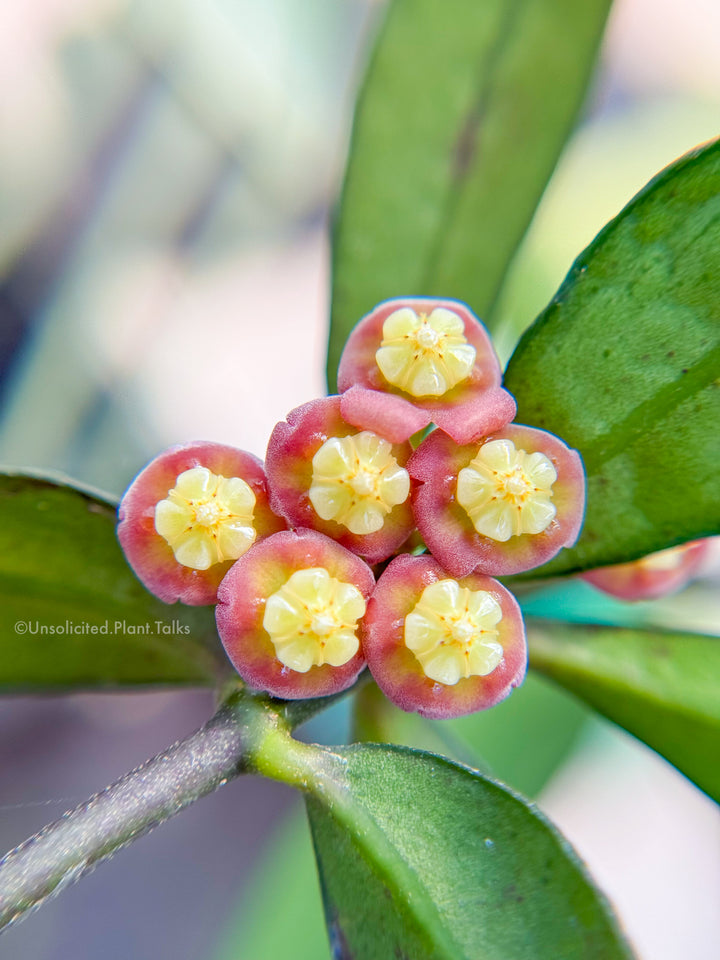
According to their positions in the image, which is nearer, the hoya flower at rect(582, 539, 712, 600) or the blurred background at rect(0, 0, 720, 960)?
the hoya flower at rect(582, 539, 712, 600)

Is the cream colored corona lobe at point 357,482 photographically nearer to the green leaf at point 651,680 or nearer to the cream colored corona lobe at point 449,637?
the cream colored corona lobe at point 449,637

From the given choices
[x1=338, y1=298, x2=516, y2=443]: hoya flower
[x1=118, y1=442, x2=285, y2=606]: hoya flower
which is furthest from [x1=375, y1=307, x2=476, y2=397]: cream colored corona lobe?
[x1=118, y1=442, x2=285, y2=606]: hoya flower

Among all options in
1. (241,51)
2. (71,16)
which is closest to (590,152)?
(241,51)

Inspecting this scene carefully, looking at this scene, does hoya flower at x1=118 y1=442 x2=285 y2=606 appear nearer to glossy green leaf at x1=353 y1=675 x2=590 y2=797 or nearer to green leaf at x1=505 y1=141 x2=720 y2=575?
green leaf at x1=505 y1=141 x2=720 y2=575

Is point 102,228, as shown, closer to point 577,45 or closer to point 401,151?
point 401,151

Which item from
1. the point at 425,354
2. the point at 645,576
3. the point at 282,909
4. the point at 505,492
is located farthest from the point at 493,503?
the point at 282,909

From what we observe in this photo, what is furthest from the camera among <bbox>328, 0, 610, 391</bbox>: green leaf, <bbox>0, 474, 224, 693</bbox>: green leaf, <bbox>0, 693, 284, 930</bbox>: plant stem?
<bbox>328, 0, 610, 391</bbox>: green leaf
